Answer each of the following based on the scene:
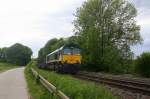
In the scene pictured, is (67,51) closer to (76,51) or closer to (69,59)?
(69,59)

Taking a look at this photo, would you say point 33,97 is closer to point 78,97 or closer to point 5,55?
point 78,97

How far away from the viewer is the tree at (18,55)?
571 feet

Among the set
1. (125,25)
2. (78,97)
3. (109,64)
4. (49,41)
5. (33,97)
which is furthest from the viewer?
(49,41)

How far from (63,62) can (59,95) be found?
24470 millimetres

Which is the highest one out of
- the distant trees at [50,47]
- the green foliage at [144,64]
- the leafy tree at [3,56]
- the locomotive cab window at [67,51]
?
the leafy tree at [3,56]

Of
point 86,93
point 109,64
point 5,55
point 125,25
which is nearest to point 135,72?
point 109,64

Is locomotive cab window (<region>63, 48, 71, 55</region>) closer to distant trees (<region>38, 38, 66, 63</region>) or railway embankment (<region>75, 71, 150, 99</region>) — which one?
railway embankment (<region>75, 71, 150, 99</region>)

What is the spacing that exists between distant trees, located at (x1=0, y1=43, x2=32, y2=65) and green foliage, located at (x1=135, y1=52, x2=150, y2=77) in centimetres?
14234

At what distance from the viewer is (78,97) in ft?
41.0

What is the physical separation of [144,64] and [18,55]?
146 meters

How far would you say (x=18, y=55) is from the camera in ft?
575

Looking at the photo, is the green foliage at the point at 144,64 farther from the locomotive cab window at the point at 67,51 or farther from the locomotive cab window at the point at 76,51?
the locomotive cab window at the point at 67,51

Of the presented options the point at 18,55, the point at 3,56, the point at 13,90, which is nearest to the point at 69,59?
the point at 13,90

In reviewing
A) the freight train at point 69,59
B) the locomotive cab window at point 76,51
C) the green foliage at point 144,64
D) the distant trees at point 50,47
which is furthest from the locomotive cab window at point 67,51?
the distant trees at point 50,47
